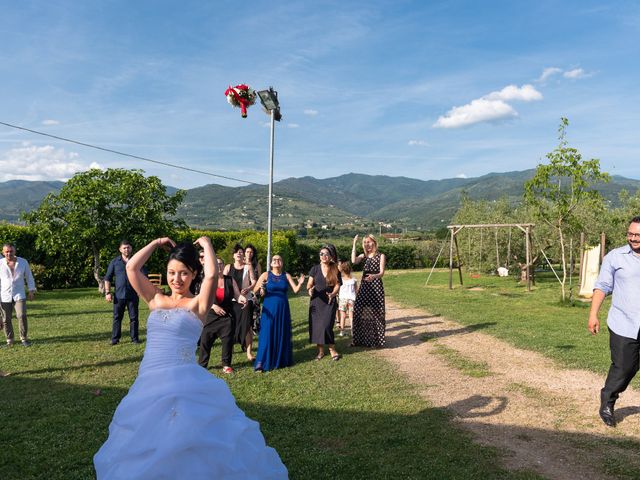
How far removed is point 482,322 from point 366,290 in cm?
462

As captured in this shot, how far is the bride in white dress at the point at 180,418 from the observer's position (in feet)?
9.58

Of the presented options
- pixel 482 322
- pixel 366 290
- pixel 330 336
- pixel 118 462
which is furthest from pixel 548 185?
pixel 118 462

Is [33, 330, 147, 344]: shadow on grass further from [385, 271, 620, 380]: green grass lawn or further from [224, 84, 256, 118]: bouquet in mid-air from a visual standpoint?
[385, 271, 620, 380]: green grass lawn

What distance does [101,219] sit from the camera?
19.4 m

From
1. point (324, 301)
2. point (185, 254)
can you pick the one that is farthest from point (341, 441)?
point (324, 301)

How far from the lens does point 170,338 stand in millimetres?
3553

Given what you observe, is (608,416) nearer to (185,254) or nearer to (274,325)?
(274,325)

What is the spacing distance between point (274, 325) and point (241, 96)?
605 centimetres

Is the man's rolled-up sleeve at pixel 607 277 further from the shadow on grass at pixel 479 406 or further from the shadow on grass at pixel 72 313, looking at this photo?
the shadow on grass at pixel 72 313

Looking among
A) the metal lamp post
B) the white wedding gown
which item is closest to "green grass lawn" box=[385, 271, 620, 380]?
the metal lamp post

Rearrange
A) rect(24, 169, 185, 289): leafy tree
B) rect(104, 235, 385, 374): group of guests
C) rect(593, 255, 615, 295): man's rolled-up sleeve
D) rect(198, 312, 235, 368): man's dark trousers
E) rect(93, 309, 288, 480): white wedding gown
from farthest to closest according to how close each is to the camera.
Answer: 1. rect(24, 169, 185, 289): leafy tree
2. rect(104, 235, 385, 374): group of guests
3. rect(198, 312, 235, 368): man's dark trousers
4. rect(593, 255, 615, 295): man's rolled-up sleeve
5. rect(93, 309, 288, 480): white wedding gown

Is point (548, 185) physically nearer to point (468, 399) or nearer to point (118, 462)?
point (468, 399)

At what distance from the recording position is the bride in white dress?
2920 millimetres

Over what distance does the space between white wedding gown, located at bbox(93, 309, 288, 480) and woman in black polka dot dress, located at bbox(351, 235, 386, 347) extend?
6.80m
